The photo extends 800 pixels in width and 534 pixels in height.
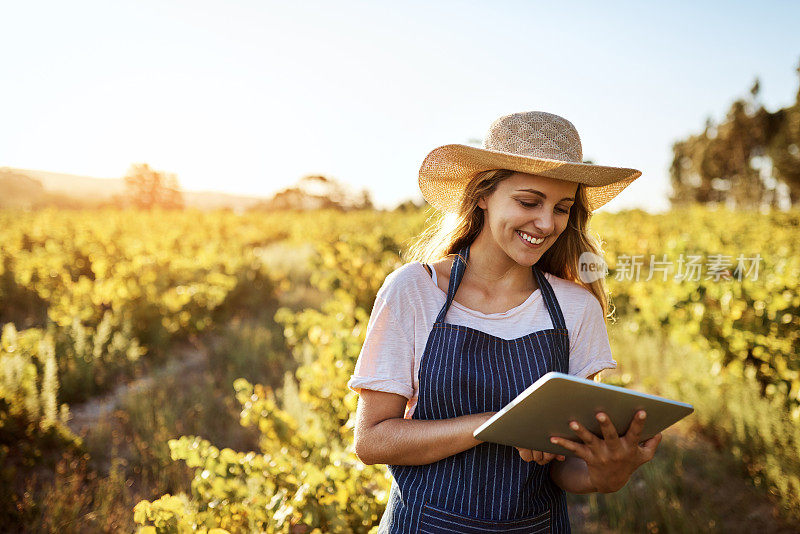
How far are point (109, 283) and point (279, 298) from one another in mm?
2753

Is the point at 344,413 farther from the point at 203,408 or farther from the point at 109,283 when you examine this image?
the point at 109,283

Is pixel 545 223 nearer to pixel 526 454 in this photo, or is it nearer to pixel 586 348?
pixel 586 348

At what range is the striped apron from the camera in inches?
57.0

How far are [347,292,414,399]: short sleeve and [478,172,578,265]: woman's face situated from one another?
1.28 feet

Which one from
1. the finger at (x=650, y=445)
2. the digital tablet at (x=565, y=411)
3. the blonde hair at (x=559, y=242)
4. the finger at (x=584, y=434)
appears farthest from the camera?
the blonde hair at (x=559, y=242)

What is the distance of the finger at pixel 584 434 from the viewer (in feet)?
3.95

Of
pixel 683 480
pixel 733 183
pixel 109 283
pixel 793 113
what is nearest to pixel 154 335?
pixel 109 283

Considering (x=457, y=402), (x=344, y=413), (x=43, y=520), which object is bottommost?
(x=43, y=520)

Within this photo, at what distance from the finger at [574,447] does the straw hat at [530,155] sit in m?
0.69

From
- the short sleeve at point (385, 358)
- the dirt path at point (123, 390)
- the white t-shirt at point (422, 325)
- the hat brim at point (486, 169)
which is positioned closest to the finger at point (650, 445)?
the white t-shirt at point (422, 325)

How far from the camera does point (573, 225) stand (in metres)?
1.81

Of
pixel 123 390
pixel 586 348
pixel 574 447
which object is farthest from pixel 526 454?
pixel 123 390

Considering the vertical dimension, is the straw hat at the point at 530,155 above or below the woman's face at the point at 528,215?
above

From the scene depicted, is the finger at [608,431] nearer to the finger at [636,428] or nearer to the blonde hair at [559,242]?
the finger at [636,428]
